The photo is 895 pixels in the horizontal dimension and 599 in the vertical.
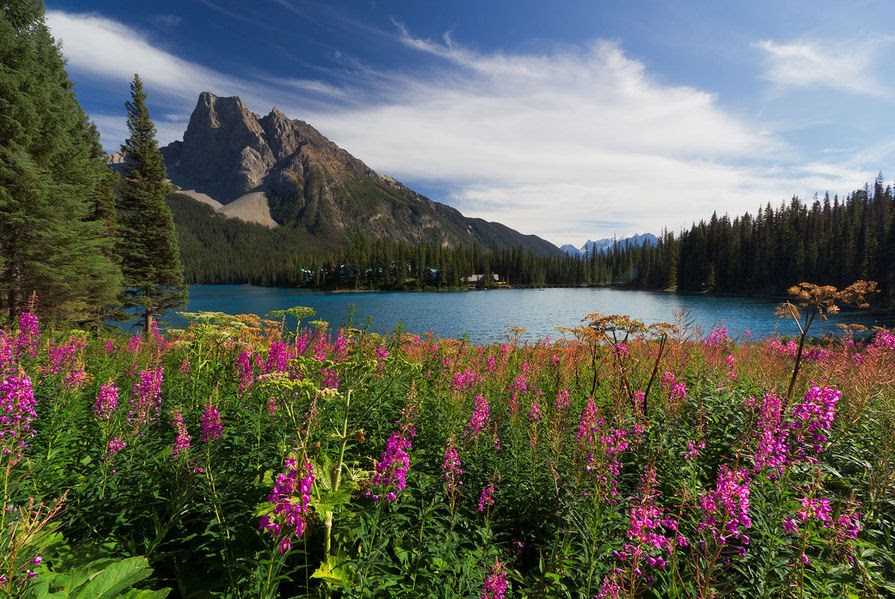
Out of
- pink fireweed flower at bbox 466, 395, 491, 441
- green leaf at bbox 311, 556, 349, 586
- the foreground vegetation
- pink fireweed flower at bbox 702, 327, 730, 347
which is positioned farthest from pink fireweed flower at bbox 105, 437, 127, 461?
pink fireweed flower at bbox 702, 327, 730, 347

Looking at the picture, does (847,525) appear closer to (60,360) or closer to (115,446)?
(115,446)

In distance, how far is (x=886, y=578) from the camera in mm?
2826

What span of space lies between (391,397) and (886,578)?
211 inches

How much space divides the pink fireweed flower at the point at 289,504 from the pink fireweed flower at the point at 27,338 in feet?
21.7

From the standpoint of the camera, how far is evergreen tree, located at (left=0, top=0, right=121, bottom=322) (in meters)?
14.5

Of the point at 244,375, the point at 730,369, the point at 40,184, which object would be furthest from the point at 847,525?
the point at 40,184

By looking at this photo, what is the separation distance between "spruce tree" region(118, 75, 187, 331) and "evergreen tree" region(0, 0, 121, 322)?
467 cm

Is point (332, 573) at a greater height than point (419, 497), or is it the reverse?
point (332, 573)

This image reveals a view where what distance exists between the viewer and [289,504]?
2.30m

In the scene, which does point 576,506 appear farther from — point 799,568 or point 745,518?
point 799,568

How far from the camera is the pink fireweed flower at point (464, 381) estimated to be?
19.2 ft

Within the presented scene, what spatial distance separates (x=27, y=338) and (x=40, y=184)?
14.3 metres

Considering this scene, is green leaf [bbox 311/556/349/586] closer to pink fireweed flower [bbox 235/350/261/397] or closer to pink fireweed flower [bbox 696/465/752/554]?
pink fireweed flower [bbox 696/465/752/554]

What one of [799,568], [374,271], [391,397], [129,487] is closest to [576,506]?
[799,568]
